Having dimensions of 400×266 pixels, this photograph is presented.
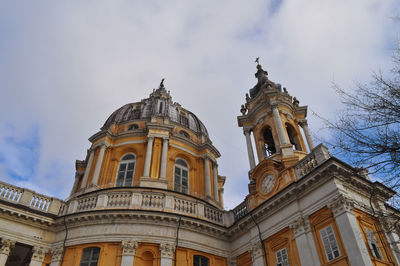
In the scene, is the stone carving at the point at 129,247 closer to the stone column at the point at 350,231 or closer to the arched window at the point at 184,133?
the stone column at the point at 350,231

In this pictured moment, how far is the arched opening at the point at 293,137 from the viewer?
1980cm

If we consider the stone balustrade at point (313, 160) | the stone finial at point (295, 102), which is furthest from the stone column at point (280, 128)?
the stone balustrade at point (313, 160)

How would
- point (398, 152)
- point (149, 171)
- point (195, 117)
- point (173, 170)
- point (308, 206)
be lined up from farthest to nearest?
point (195, 117) → point (173, 170) → point (149, 171) → point (308, 206) → point (398, 152)

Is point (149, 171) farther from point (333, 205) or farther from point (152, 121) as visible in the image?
point (333, 205)

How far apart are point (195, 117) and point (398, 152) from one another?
77.4 ft

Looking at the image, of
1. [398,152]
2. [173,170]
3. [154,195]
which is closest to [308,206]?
[398,152]

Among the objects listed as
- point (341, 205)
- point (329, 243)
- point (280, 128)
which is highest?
point (280, 128)

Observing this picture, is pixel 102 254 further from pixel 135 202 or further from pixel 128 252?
pixel 135 202

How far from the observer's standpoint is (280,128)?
18.6 m

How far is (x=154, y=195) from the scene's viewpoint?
17312 mm

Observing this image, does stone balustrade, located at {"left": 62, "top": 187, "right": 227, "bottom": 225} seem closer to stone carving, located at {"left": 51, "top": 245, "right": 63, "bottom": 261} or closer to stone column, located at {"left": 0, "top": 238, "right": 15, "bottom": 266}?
stone carving, located at {"left": 51, "top": 245, "right": 63, "bottom": 261}

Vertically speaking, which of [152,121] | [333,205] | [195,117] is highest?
[195,117]

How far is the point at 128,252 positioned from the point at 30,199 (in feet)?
19.1

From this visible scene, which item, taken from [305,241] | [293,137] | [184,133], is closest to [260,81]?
[293,137]
